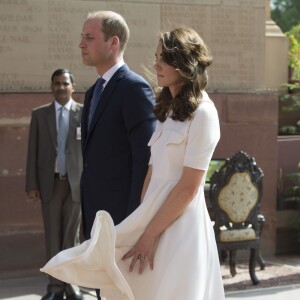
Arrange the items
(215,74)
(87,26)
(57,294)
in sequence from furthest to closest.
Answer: (215,74) → (57,294) → (87,26)

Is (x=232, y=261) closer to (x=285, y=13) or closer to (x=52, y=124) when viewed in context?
(x=52, y=124)

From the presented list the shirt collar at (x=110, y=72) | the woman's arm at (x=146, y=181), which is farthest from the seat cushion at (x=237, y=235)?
the woman's arm at (x=146, y=181)

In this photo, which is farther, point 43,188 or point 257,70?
point 257,70

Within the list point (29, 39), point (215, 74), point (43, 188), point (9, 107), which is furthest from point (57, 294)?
point (215, 74)

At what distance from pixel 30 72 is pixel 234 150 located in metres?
2.44

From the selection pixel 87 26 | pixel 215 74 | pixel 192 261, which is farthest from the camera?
pixel 215 74

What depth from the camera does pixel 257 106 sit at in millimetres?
9203

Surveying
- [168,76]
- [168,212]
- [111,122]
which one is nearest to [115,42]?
[111,122]

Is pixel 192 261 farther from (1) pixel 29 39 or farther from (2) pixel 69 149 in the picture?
(1) pixel 29 39

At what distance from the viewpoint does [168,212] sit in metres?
3.65

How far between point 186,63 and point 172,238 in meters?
0.77

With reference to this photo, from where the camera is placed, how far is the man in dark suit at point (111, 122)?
4.30 metres

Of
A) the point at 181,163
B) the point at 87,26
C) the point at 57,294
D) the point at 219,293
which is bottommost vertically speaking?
the point at 57,294

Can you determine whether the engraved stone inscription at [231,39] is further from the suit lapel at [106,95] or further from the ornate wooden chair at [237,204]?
the suit lapel at [106,95]
